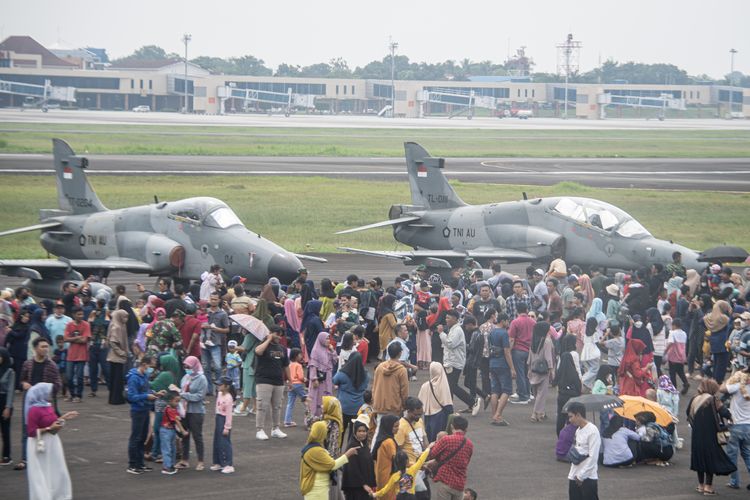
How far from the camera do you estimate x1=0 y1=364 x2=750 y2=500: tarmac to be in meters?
12.8

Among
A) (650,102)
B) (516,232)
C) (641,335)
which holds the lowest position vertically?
(641,335)

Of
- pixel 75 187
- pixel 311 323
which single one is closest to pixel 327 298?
pixel 311 323

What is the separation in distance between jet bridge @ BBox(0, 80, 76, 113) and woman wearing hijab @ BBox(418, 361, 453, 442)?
14519 centimetres

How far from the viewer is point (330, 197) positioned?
48.9 metres

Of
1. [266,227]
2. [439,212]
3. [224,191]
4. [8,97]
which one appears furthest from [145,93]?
[439,212]

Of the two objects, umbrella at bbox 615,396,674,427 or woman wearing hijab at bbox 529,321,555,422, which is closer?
umbrella at bbox 615,396,674,427

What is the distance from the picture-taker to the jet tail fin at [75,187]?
29266 mm

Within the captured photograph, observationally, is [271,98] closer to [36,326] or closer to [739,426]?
[36,326]

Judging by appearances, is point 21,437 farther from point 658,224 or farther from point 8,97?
point 8,97

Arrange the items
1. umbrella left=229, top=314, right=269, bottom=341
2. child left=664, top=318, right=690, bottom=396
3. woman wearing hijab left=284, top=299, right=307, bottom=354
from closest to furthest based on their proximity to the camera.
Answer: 1. umbrella left=229, top=314, right=269, bottom=341
2. child left=664, top=318, right=690, bottom=396
3. woman wearing hijab left=284, top=299, right=307, bottom=354

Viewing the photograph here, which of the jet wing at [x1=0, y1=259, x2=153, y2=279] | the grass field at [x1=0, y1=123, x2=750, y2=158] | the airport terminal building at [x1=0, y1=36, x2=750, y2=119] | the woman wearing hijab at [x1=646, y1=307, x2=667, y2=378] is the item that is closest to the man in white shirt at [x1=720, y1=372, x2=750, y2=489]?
the woman wearing hijab at [x1=646, y1=307, x2=667, y2=378]

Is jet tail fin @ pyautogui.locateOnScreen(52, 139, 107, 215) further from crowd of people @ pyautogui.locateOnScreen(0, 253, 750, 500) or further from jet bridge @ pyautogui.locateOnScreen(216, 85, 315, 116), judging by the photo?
jet bridge @ pyautogui.locateOnScreen(216, 85, 315, 116)

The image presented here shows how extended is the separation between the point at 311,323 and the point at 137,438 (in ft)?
13.4

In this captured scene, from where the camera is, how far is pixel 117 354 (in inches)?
649
